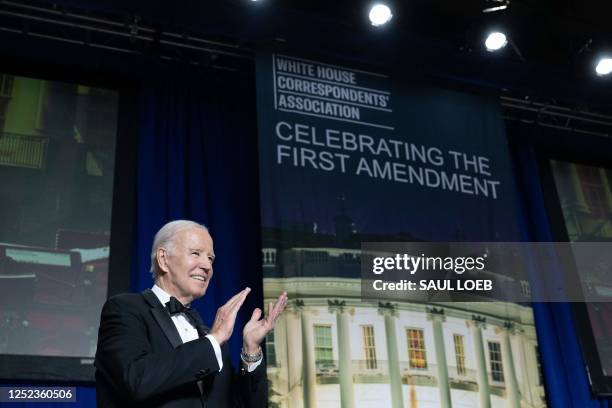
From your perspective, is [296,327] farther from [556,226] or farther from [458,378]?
[556,226]

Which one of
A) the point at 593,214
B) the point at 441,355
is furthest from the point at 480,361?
the point at 593,214

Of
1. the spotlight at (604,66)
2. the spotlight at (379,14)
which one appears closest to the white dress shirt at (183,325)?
the spotlight at (379,14)

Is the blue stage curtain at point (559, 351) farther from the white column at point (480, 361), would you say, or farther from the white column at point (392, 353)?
the white column at point (392, 353)

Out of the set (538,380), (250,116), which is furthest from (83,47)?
(538,380)

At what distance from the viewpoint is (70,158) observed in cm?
482

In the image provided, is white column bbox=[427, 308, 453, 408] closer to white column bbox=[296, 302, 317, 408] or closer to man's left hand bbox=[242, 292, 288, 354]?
white column bbox=[296, 302, 317, 408]

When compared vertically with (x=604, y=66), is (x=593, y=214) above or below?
below

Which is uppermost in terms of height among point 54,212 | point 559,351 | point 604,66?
point 604,66

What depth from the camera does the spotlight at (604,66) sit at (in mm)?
5727

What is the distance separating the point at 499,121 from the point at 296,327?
2.29m

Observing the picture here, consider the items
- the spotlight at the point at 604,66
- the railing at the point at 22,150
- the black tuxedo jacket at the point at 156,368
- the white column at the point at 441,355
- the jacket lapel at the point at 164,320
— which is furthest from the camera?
the spotlight at the point at 604,66

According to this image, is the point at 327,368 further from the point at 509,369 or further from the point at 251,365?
the point at 251,365

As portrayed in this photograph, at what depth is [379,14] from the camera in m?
5.26

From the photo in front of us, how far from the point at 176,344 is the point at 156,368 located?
0.56 ft
